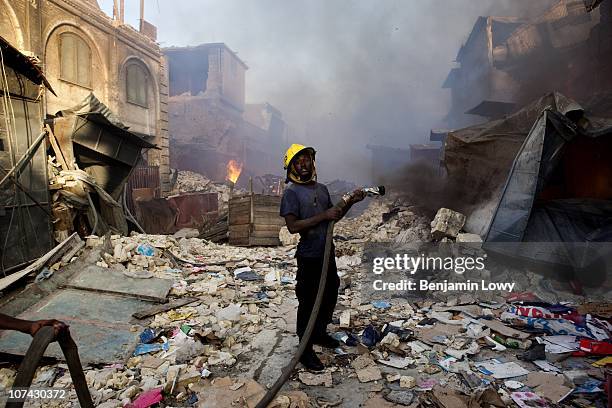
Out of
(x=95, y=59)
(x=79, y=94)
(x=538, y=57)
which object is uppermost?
(x=538, y=57)

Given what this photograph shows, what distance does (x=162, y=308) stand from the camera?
4.50 meters

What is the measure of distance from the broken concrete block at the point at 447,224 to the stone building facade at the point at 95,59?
10.6 m

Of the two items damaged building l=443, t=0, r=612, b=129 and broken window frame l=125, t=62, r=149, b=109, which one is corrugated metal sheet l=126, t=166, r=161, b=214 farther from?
damaged building l=443, t=0, r=612, b=129

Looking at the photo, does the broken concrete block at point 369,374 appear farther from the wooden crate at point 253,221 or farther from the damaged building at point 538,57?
the damaged building at point 538,57

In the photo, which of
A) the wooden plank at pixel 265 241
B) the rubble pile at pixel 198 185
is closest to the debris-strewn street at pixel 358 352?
the wooden plank at pixel 265 241

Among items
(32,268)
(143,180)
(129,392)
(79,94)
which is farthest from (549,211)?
(79,94)

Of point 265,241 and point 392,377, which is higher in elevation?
point 265,241

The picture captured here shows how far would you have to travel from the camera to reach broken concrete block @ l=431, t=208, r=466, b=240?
267 inches

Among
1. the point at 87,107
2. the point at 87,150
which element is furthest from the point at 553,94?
the point at 87,150

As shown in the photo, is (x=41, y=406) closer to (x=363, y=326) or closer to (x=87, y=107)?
(x=363, y=326)

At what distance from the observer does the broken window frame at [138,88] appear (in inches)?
539

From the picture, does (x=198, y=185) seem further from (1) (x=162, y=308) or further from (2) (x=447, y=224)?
(1) (x=162, y=308)

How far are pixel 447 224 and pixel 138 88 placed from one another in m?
13.6

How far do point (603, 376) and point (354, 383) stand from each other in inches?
86.8
